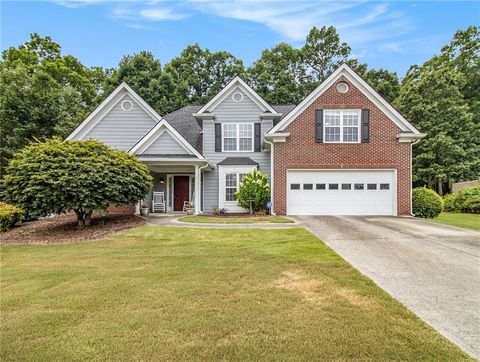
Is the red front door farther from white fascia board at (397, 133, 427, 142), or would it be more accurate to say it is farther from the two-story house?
white fascia board at (397, 133, 427, 142)

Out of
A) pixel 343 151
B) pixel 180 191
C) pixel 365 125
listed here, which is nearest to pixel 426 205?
pixel 343 151

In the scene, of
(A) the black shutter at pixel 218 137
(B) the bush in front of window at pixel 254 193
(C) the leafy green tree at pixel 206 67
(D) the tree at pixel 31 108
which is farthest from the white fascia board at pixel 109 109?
(C) the leafy green tree at pixel 206 67

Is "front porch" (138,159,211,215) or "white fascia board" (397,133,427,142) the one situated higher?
"white fascia board" (397,133,427,142)

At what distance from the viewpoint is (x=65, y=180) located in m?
10.3

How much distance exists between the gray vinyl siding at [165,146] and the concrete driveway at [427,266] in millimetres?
8186

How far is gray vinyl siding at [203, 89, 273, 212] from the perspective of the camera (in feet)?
53.7

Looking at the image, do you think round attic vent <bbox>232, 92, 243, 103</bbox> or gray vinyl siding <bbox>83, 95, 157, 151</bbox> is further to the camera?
gray vinyl siding <bbox>83, 95, 157, 151</bbox>

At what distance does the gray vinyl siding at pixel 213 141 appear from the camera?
644 inches

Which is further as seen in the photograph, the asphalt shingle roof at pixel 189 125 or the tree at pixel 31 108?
the tree at pixel 31 108

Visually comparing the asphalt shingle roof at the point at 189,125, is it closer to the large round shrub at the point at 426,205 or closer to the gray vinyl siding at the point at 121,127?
the gray vinyl siding at the point at 121,127

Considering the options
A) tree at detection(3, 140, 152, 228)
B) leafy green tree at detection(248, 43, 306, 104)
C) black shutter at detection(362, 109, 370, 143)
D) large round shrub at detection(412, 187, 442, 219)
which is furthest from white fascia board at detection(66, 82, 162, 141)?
leafy green tree at detection(248, 43, 306, 104)

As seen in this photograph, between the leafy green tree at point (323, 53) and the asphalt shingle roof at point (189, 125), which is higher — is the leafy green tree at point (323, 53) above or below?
above

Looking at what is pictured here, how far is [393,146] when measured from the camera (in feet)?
48.1

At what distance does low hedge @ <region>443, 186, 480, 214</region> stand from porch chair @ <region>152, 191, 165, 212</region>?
20276 millimetres
